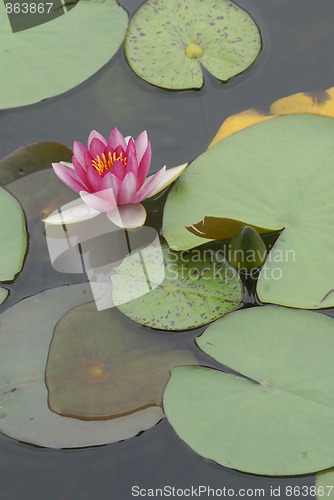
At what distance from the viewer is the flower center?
2.35m

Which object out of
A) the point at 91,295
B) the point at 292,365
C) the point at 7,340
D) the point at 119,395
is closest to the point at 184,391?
the point at 119,395

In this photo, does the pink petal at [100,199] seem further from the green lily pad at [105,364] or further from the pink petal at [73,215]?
the green lily pad at [105,364]

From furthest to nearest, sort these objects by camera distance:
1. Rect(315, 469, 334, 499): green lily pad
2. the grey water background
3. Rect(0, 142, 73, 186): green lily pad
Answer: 1. the grey water background
2. Rect(0, 142, 73, 186): green lily pad
3. Rect(315, 469, 334, 499): green lily pad

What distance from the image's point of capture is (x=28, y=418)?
6.57 feet

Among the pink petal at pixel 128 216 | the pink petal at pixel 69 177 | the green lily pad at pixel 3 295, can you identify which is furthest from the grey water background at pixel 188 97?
the green lily pad at pixel 3 295

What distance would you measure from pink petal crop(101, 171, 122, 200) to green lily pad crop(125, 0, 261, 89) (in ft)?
3.05

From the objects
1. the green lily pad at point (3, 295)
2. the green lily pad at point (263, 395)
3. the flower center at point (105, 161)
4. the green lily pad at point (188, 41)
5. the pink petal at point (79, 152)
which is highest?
the green lily pad at point (188, 41)

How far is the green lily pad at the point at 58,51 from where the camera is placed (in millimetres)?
2891

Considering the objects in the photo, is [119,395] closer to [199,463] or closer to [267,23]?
[199,463]

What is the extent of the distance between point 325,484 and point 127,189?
1.41 metres

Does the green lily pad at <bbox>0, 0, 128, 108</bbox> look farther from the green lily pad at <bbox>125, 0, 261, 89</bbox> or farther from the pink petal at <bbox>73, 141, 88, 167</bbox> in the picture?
the pink petal at <bbox>73, 141, 88, 167</bbox>

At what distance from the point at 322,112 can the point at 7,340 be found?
1.95m

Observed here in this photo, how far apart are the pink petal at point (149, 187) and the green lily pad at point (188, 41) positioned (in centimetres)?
79

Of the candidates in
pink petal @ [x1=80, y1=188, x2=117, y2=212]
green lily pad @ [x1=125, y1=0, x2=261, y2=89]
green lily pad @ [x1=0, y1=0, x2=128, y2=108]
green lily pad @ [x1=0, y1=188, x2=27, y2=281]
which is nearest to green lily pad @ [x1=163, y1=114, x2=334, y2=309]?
pink petal @ [x1=80, y1=188, x2=117, y2=212]
